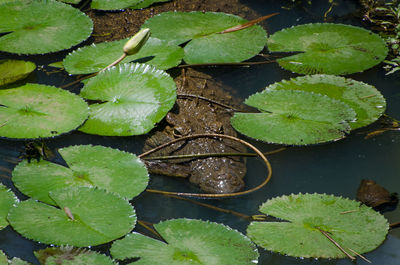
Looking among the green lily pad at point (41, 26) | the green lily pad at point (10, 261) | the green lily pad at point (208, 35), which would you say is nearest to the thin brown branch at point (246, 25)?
the green lily pad at point (208, 35)

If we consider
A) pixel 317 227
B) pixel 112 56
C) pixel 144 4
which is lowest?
pixel 317 227

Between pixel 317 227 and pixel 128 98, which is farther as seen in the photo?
pixel 128 98

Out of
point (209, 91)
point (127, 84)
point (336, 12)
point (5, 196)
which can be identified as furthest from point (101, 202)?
point (336, 12)

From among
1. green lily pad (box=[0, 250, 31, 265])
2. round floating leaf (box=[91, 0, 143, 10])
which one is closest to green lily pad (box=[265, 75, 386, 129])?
round floating leaf (box=[91, 0, 143, 10])

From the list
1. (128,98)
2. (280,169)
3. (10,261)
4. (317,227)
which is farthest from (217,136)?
(10,261)

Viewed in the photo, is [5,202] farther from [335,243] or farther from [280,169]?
[335,243]

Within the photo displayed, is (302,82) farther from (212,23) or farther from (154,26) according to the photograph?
(154,26)

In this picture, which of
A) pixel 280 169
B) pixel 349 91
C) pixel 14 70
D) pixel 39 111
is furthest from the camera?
pixel 14 70
